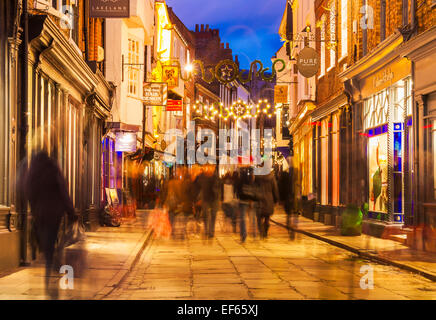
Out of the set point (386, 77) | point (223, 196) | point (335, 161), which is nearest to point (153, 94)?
point (335, 161)

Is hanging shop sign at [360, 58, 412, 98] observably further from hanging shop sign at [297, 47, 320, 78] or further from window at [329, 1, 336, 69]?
window at [329, 1, 336, 69]

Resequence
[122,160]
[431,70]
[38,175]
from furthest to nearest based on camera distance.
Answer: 1. [122,160]
2. [431,70]
3. [38,175]

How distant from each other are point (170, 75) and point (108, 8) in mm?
13769

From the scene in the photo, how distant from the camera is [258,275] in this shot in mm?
11672

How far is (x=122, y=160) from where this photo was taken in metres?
32.6

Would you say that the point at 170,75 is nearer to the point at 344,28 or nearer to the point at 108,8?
the point at 344,28

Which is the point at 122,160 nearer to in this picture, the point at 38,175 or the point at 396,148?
the point at 396,148

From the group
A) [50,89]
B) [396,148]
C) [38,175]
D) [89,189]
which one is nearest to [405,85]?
[396,148]

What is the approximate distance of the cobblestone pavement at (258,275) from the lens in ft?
31.6

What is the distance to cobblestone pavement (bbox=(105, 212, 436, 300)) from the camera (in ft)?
31.6

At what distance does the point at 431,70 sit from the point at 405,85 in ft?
9.43

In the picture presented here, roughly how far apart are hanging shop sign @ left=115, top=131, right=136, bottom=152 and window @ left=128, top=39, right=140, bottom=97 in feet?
8.07

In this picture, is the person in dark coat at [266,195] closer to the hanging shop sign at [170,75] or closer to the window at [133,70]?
the hanging shop sign at [170,75]

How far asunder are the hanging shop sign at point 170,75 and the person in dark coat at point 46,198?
23.5 metres
